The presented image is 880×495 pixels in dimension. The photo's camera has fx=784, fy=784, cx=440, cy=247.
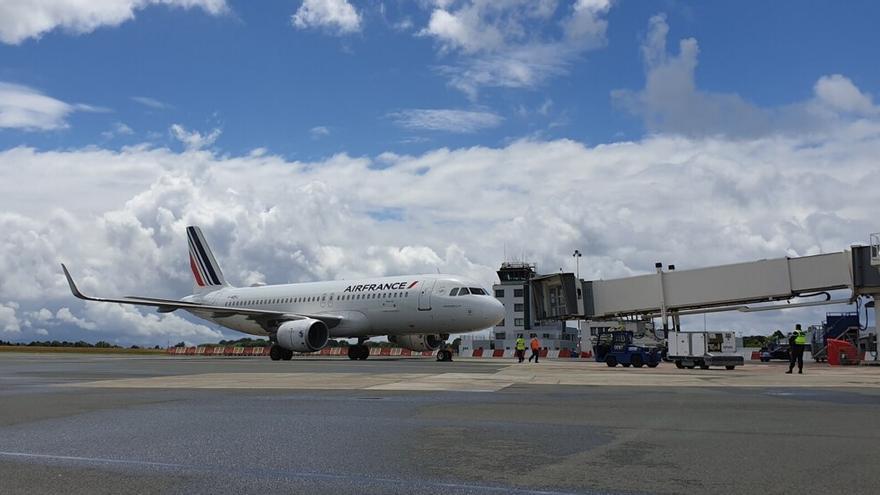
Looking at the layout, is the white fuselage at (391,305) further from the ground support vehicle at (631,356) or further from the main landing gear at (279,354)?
the ground support vehicle at (631,356)

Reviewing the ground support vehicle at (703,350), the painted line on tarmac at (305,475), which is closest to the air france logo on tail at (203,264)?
the ground support vehicle at (703,350)

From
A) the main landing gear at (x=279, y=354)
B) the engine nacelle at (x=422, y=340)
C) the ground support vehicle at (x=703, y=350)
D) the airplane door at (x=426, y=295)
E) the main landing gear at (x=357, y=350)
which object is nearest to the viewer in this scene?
the ground support vehicle at (x=703, y=350)

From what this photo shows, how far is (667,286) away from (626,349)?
1479 cm

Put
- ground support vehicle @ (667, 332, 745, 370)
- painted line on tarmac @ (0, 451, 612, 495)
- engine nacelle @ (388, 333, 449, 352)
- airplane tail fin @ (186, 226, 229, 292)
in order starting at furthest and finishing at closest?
airplane tail fin @ (186, 226, 229, 292) → engine nacelle @ (388, 333, 449, 352) → ground support vehicle @ (667, 332, 745, 370) → painted line on tarmac @ (0, 451, 612, 495)

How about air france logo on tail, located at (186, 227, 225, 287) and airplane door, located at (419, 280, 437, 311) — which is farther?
air france logo on tail, located at (186, 227, 225, 287)

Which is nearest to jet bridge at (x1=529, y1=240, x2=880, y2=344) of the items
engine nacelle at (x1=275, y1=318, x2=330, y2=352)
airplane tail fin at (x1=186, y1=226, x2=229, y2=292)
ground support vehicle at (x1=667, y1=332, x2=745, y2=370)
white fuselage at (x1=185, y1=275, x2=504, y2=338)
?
ground support vehicle at (x1=667, y1=332, x2=745, y2=370)

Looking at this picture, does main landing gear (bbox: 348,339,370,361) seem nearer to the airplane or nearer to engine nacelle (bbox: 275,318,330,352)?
the airplane

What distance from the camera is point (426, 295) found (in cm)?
3662

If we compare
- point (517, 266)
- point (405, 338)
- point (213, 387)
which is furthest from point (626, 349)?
point (517, 266)

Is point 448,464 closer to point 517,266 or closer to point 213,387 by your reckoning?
point 213,387

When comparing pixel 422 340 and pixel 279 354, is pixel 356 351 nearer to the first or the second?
pixel 422 340

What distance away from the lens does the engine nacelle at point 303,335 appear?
37719 millimetres

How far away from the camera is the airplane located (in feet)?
118

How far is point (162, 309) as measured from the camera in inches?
1898
